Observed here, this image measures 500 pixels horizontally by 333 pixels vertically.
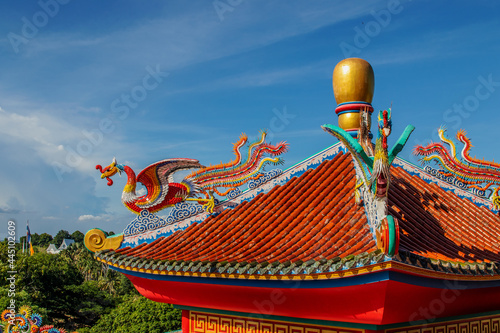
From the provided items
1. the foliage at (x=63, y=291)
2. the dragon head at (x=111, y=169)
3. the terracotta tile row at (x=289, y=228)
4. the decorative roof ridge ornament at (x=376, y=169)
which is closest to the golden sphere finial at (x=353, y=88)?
the terracotta tile row at (x=289, y=228)

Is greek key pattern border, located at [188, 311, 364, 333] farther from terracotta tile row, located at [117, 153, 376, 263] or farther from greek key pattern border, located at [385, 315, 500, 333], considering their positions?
terracotta tile row, located at [117, 153, 376, 263]

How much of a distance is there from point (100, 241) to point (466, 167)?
641 cm

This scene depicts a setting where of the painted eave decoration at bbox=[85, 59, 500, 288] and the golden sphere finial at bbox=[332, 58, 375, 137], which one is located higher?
the golden sphere finial at bbox=[332, 58, 375, 137]

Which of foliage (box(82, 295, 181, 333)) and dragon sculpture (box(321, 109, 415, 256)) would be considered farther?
foliage (box(82, 295, 181, 333))

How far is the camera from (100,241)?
7.47 metres

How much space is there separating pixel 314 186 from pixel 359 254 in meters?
2.58

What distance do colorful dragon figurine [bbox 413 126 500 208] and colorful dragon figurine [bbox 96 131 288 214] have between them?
2.83m

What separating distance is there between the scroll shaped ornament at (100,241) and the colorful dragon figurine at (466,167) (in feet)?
18.0

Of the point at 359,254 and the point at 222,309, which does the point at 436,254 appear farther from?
the point at 222,309

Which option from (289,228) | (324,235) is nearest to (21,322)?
(289,228)

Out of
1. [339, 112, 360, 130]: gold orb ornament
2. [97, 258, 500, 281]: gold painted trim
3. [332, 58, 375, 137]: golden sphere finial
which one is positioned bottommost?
[97, 258, 500, 281]: gold painted trim

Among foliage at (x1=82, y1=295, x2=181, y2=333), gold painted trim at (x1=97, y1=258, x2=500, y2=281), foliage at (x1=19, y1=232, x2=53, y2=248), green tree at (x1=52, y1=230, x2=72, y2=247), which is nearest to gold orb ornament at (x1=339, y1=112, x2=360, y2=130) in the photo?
gold painted trim at (x1=97, y1=258, x2=500, y2=281)

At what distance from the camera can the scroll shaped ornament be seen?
743cm

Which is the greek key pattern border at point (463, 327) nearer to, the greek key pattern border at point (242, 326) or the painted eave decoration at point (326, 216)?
the greek key pattern border at point (242, 326)
